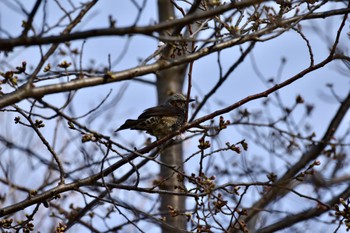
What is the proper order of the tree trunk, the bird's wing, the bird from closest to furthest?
the bird → the bird's wing → the tree trunk

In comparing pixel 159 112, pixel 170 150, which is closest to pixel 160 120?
pixel 159 112

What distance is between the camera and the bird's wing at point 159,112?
22.3 ft

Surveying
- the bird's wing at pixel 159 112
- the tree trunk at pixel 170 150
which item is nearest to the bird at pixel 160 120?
the bird's wing at pixel 159 112

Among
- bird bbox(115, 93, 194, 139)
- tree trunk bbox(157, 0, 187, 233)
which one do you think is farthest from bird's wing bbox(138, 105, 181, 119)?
tree trunk bbox(157, 0, 187, 233)

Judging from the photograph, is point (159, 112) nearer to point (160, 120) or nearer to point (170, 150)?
point (160, 120)

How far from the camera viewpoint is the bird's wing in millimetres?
6793

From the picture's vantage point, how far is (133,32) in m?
3.15

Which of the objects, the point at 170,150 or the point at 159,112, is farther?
the point at 170,150

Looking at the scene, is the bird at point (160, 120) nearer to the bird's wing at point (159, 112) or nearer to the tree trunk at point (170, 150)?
the bird's wing at point (159, 112)

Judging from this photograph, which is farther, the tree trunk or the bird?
the tree trunk

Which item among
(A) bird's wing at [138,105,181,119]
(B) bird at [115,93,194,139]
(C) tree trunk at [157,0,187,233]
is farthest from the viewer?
(C) tree trunk at [157,0,187,233]

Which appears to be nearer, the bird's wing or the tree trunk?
the bird's wing

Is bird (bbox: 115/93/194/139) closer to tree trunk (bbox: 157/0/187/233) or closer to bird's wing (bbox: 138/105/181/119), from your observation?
bird's wing (bbox: 138/105/181/119)

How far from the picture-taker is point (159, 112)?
7082mm
